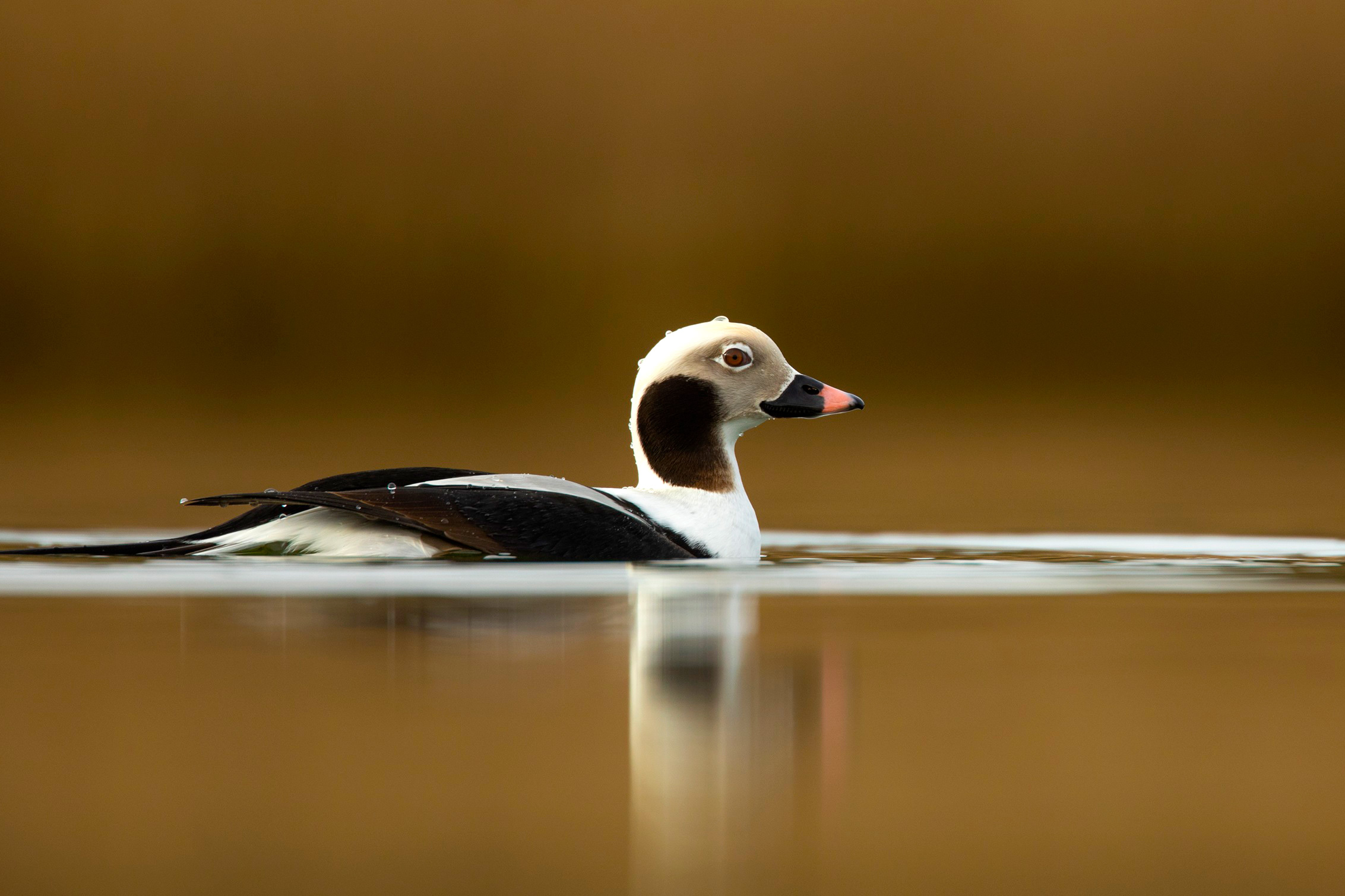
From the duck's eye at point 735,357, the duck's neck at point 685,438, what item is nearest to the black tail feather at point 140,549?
the duck's neck at point 685,438

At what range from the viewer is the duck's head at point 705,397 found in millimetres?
7027

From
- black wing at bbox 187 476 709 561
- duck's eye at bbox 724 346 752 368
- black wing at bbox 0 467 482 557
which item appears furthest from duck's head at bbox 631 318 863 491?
black wing at bbox 0 467 482 557

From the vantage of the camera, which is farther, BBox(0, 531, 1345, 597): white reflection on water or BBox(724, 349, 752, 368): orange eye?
BBox(724, 349, 752, 368): orange eye

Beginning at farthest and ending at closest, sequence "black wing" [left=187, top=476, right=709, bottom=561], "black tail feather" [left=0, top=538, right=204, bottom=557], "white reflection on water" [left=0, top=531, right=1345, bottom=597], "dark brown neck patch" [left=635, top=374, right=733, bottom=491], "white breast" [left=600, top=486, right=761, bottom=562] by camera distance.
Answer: "dark brown neck patch" [left=635, top=374, right=733, bottom=491]
"white breast" [left=600, top=486, right=761, bottom=562]
"black tail feather" [left=0, top=538, right=204, bottom=557]
"black wing" [left=187, top=476, right=709, bottom=561]
"white reflection on water" [left=0, top=531, right=1345, bottom=597]

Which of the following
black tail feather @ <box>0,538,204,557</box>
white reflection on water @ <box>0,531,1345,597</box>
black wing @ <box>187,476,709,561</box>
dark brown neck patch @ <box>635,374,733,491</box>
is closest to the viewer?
white reflection on water @ <box>0,531,1345,597</box>

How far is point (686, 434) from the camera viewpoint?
707 cm

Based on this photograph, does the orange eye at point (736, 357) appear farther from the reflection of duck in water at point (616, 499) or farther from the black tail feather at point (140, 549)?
the black tail feather at point (140, 549)

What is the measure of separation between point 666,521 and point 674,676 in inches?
95.8

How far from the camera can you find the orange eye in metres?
7.03

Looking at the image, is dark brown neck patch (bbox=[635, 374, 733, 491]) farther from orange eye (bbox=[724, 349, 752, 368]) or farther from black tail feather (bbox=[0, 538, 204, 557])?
black tail feather (bbox=[0, 538, 204, 557])

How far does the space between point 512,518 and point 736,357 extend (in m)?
1.24

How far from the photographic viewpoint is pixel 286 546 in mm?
6508

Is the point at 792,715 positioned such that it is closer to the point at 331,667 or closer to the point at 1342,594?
the point at 331,667

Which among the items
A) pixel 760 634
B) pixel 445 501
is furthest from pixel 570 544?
pixel 760 634
